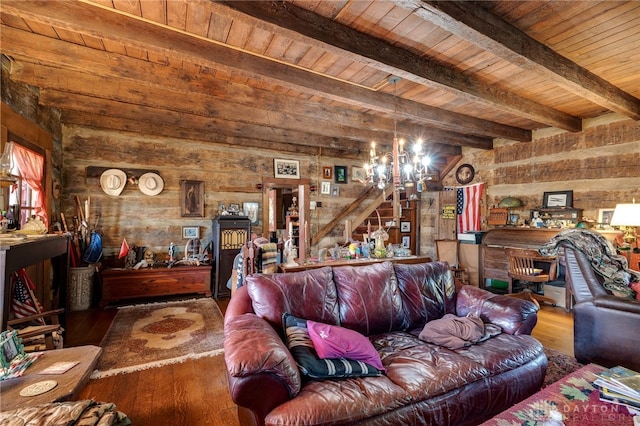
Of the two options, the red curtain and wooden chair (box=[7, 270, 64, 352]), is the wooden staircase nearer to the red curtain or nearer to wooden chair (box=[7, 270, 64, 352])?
the red curtain

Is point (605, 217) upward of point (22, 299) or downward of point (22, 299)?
upward

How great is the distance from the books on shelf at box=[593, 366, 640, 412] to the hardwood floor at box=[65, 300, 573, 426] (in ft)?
5.07

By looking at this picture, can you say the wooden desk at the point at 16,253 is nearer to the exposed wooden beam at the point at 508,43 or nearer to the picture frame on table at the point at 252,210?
the exposed wooden beam at the point at 508,43

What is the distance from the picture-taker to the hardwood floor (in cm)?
190

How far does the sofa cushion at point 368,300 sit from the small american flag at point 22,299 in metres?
2.80

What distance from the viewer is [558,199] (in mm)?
4539

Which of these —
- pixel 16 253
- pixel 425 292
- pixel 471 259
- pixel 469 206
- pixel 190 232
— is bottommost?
pixel 471 259

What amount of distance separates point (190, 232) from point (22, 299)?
2559 millimetres

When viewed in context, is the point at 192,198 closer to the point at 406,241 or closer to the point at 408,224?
the point at 406,241

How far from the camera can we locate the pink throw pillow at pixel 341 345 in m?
1.69

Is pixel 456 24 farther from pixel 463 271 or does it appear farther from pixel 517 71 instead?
pixel 463 271

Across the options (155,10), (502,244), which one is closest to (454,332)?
(155,10)

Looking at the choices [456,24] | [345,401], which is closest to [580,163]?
[456,24]

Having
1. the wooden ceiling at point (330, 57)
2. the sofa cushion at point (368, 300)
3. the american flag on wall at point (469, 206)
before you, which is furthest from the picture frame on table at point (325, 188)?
the sofa cushion at point (368, 300)
